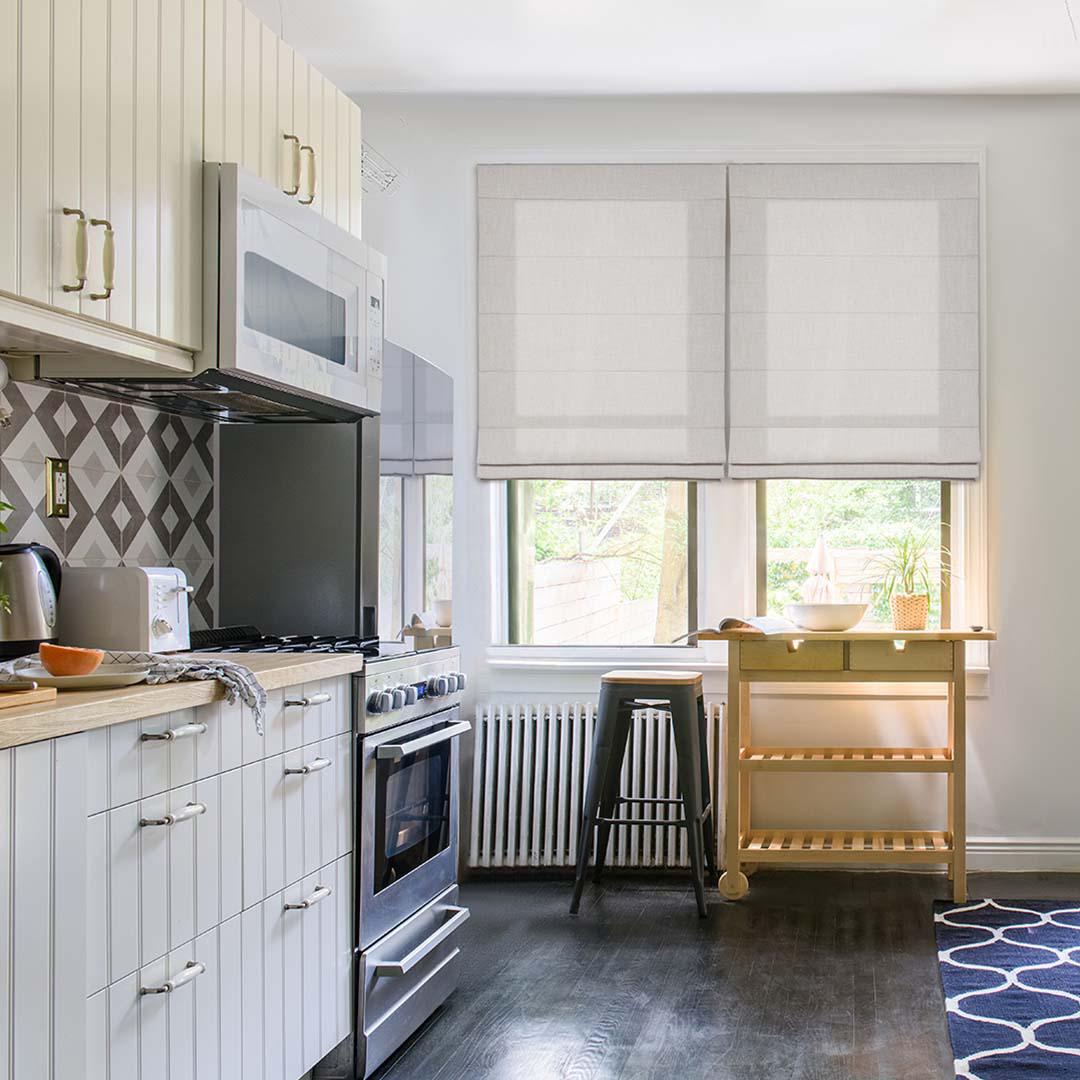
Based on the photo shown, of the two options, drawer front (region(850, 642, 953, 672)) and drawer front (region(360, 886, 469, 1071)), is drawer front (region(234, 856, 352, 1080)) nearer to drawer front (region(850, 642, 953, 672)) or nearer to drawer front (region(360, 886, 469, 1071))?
drawer front (region(360, 886, 469, 1071))

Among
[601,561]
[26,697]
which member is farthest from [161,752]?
[601,561]

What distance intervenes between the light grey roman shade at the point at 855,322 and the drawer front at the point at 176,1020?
2689mm

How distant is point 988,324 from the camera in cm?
425

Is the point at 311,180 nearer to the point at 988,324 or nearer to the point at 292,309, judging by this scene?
the point at 292,309

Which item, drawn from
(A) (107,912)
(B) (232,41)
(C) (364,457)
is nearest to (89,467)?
(C) (364,457)

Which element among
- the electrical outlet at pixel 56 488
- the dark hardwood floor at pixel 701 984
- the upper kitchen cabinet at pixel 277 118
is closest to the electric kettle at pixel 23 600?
the electrical outlet at pixel 56 488

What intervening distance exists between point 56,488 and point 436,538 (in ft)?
4.15

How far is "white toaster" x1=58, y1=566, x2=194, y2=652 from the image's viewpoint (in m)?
2.38

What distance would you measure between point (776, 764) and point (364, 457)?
1716 millimetres

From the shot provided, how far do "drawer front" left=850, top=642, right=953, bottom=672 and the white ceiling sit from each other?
181cm

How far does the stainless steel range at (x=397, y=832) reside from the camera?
2551 mm

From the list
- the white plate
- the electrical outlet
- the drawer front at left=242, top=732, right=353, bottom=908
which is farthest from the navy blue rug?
the electrical outlet

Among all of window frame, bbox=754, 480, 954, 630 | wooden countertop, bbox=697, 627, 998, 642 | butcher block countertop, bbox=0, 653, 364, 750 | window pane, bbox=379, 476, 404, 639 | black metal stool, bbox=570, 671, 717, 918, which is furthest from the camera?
window frame, bbox=754, 480, 954, 630

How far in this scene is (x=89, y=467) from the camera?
270cm
